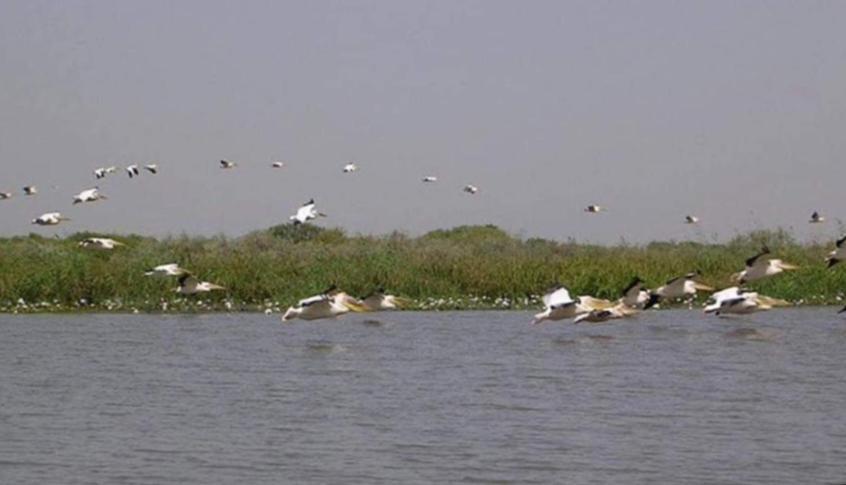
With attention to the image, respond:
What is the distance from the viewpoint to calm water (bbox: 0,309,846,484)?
41.5 feet

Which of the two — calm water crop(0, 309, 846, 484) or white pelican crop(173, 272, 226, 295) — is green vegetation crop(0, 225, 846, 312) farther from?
calm water crop(0, 309, 846, 484)

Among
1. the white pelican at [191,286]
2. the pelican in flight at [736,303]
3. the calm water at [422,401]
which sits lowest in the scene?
the calm water at [422,401]

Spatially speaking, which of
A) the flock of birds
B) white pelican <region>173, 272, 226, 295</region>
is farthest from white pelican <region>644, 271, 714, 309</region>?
white pelican <region>173, 272, 226, 295</region>

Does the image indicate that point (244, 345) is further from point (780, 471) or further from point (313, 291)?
point (780, 471)

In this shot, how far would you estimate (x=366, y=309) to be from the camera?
24.3 metres

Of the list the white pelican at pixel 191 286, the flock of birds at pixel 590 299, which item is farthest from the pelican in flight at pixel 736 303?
the white pelican at pixel 191 286

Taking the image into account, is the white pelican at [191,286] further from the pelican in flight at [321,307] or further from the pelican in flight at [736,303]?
the pelican in flight at [736,303]

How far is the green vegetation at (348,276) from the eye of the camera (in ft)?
91.6

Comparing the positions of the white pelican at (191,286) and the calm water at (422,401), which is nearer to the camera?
the calm water at (422,401)

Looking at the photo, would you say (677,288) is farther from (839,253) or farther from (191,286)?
(191,286)

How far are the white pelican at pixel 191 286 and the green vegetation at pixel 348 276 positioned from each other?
2.64 ft

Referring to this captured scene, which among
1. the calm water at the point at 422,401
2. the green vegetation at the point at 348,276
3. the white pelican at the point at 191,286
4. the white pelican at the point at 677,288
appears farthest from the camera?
the green vegetation at the point at 348,276

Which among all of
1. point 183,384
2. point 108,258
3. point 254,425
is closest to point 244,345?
point 183,384

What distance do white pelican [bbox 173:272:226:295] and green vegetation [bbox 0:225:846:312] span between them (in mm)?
805
